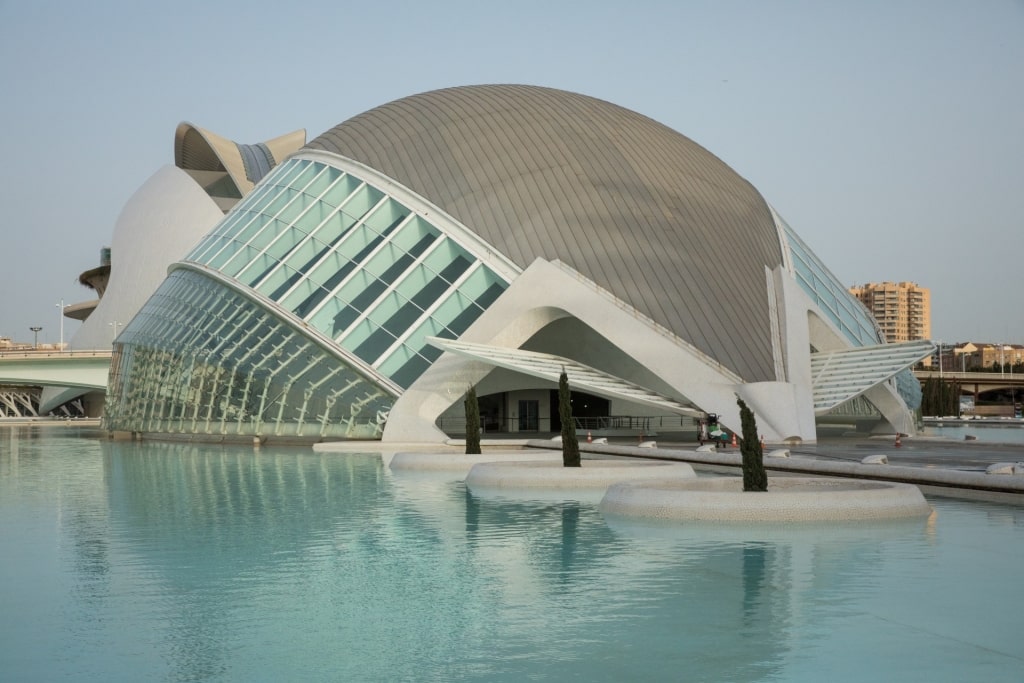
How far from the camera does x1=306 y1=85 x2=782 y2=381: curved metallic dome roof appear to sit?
112ft

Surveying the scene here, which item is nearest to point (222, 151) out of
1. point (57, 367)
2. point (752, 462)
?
point (57, 367)

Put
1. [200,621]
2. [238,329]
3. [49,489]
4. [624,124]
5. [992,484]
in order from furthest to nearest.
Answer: [624,124], [238,329], [49,489], [992,484], [200,621]

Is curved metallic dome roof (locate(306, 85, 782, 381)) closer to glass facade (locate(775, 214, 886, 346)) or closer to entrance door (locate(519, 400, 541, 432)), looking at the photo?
glass facade (locate(775, 214, 886, 346))

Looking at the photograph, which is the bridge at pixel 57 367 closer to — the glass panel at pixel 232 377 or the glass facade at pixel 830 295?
the glass panel at pixel 232 377

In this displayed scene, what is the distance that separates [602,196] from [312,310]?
9.90 meters

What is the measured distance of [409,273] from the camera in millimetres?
36062

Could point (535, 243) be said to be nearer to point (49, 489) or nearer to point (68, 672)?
point (49, 489)

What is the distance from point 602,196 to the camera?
121 feet

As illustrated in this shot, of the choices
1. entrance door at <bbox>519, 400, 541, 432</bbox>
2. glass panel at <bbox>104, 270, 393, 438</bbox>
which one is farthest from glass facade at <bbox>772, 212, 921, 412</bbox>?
glass panel at <bbox>104, 270, 393, 438</bbox>

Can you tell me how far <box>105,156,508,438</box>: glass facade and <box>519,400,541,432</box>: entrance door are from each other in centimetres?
1212

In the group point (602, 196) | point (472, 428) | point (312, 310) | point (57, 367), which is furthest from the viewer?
point (57, 367)

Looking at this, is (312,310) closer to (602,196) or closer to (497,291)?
(497,291)

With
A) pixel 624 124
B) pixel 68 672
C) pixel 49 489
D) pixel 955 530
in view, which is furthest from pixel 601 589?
pixel 624 124

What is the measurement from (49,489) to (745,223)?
24.9m
